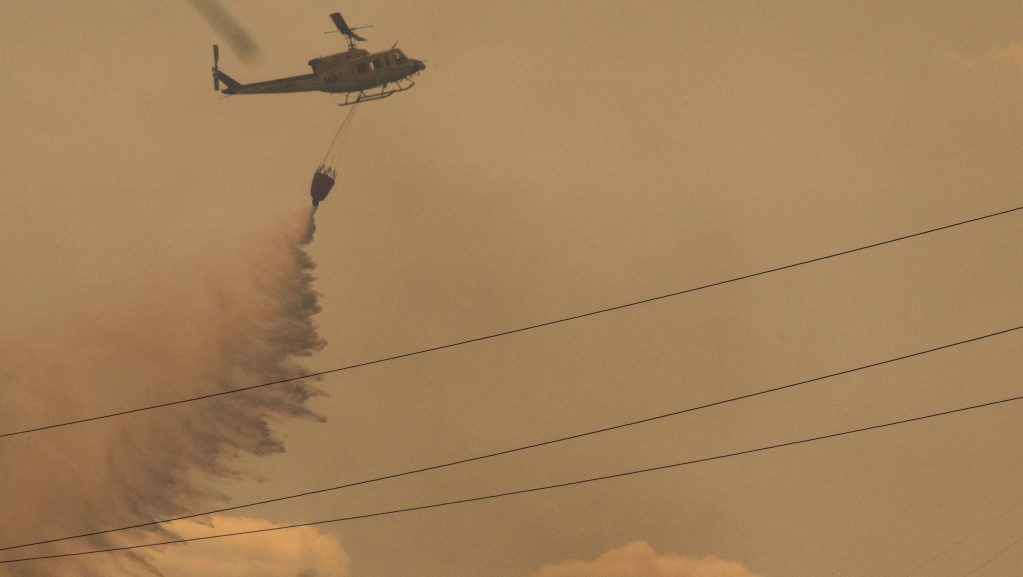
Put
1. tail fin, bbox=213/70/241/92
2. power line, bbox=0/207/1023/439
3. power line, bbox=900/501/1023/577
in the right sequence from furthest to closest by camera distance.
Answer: tail fin, bbox=213/70/241/92
power line, bbox=0/207/1023/439
power line, bbox=900/501/1023/577

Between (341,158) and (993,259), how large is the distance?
486 centimetres

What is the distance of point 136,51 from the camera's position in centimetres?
653

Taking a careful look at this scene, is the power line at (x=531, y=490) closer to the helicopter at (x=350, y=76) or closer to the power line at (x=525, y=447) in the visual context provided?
the power line at (x=525, y=447)

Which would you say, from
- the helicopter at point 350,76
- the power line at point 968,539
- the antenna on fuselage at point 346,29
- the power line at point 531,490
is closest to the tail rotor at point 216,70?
the helicopter at point 350,76

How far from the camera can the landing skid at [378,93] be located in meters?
6.35

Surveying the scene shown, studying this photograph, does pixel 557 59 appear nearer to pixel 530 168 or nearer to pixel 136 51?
pixel 530 168

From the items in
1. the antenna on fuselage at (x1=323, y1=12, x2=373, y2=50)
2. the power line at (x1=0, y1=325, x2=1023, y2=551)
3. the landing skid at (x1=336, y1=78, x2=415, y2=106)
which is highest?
the antenna on fuselage at (x1=323, y1=12, x2=373, y2=50)

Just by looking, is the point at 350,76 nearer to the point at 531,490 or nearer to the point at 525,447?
the point at 525,447

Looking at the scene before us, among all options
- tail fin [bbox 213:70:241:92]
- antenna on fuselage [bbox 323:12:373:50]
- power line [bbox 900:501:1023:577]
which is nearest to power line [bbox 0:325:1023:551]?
power line [bbox 900:501:1023:577]

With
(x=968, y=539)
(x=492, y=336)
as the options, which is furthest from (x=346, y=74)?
(x=968, y=539)

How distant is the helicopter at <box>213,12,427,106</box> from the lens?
20.6ft

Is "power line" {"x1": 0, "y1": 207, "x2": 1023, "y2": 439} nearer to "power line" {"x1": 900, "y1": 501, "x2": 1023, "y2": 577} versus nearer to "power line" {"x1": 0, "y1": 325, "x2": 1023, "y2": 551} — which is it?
"power line" {"x1": 0, "y1": 325, "x2": 1023, "y2": 551}

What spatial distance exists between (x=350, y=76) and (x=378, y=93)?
24 cm

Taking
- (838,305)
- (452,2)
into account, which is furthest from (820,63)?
(452,2)
